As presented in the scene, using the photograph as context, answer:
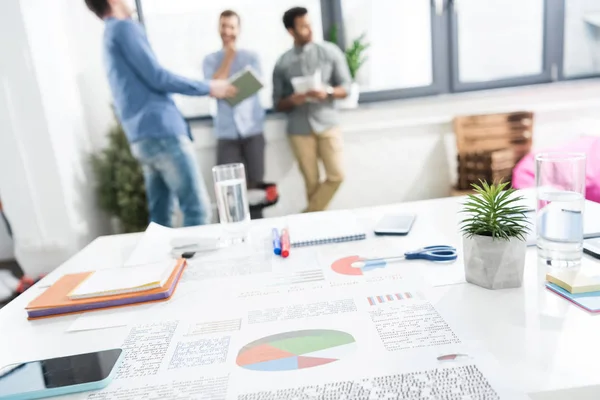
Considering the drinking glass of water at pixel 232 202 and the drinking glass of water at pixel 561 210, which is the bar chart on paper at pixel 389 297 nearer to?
the drinking glass of water at pixel 561 210

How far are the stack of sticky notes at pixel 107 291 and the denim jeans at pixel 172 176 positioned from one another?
1.74 metres

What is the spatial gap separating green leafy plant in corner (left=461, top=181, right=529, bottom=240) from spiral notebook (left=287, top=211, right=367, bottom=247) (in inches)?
13.2

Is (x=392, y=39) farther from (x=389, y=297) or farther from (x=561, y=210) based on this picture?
(x=389, y=297)

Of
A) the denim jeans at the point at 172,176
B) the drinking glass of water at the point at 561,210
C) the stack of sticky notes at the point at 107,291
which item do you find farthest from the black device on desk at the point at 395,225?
the denim jeans at the point at 172,176

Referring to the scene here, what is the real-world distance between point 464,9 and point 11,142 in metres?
2.70

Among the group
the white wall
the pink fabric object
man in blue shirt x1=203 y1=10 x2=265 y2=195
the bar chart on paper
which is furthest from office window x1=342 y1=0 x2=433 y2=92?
the bar chart on paper

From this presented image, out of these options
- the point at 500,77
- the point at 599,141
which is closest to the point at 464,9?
the point at 500,77

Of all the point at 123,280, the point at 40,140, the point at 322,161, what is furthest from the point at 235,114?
the point at 123,280

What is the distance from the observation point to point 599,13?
125 inches

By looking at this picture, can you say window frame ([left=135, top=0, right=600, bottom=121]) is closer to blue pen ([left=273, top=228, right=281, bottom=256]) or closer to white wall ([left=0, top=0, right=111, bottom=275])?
Answer: white wall ([left=0, top=0, right=111, bottom=275])

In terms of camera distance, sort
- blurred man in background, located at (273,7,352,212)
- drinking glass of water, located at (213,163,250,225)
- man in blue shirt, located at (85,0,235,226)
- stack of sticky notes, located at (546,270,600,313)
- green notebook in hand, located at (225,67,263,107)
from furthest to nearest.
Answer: blurred man in background, located at (273,7,352,212)
green notebook in hand, located at (225,67,263,107)
man in blue shirt, located at (85,0,235,226)
drinking glass of water, located at (213,163,250,225)
stack of sticky notes, located at (546,270,600,313)

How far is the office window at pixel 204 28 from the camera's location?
3.05 meters

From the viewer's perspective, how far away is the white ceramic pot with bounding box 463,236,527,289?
A: 78 cm

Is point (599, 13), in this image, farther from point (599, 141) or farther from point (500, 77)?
point (599, 141)
